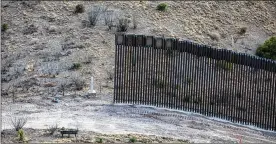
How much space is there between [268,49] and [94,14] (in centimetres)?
995

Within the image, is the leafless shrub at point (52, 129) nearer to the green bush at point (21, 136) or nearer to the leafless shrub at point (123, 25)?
the green bush at point (21, 136)

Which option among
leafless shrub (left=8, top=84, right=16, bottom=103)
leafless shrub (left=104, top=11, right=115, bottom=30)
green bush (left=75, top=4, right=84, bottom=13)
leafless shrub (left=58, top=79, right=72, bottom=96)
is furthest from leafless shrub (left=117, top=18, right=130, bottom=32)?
leafless shrub (left=8, top=84, right=16, bottom=103)

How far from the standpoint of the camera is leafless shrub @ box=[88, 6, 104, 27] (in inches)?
1781

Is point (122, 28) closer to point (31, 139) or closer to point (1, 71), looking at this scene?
point (1, 71)

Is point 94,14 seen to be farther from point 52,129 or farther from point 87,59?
point 52,129

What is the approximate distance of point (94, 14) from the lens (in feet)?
151

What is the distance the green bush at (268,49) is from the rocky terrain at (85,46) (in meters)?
0.88

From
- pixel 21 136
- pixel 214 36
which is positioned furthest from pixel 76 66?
pixel 214 36

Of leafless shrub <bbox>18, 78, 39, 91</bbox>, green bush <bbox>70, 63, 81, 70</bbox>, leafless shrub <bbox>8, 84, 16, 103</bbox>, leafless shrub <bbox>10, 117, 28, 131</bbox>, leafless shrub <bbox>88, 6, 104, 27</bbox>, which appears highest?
leafless shrub <bbox>88, 6, 104, 27</bbox>

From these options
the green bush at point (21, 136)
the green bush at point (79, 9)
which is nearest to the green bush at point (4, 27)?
the green bush at point (79, 9)

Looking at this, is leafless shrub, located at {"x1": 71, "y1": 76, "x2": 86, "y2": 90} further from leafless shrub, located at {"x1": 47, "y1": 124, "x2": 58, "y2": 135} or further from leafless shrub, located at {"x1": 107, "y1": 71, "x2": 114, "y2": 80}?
leafless shrub, located at {"x1": 47, "y1": 124, "x2": 58, "y2": 135}

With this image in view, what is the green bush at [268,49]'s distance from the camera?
42.9m

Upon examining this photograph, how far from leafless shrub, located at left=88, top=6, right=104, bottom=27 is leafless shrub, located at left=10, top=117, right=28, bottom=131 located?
31.9 ft

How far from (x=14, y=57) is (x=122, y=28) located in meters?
6.03
